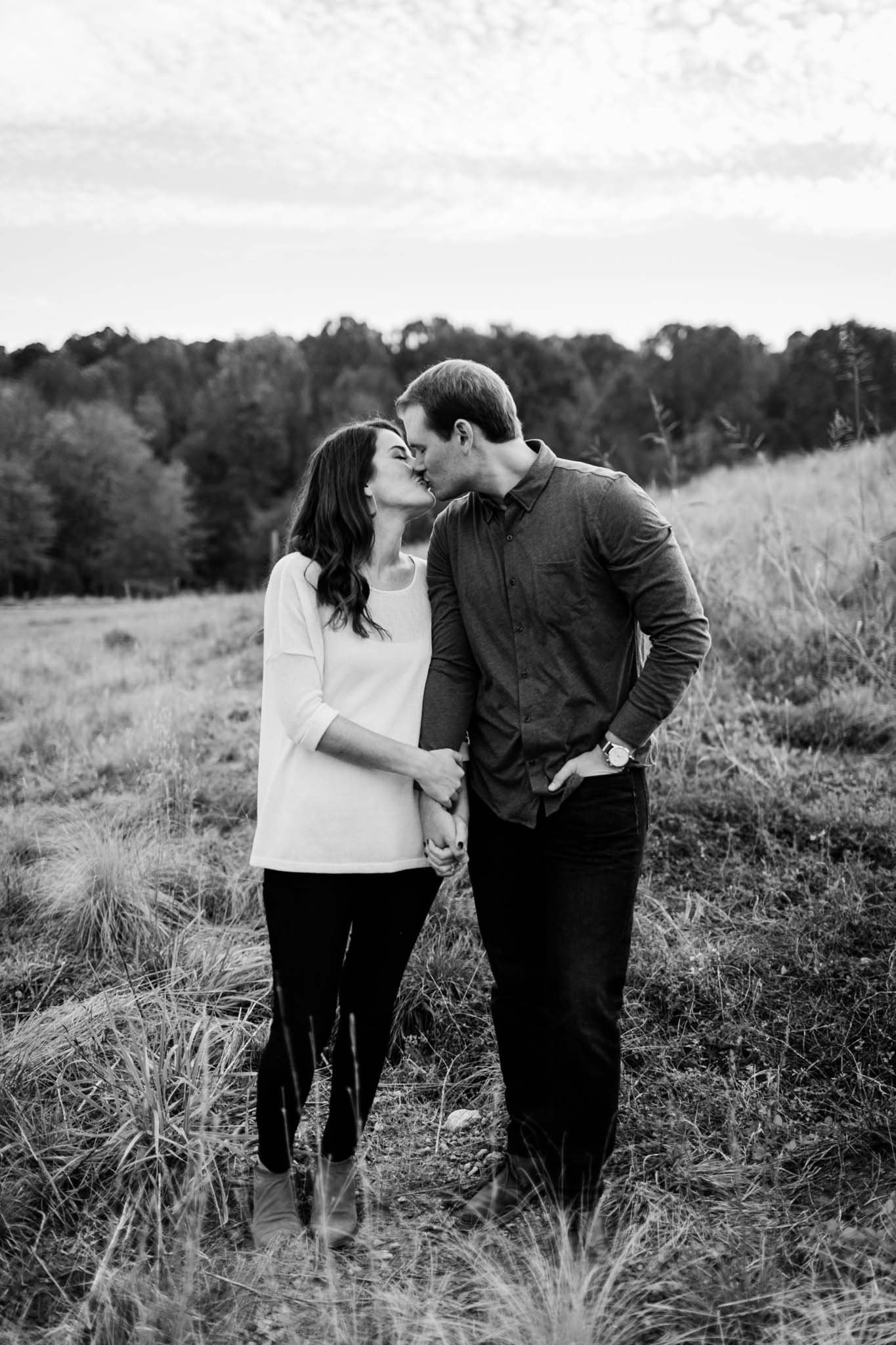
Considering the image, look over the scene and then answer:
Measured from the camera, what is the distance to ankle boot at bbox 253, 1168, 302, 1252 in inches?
98.3

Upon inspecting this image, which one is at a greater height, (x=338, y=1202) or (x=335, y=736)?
(x=335, y=736)

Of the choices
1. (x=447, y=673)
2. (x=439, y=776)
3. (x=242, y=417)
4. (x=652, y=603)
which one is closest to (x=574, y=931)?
(x=439, y=776)

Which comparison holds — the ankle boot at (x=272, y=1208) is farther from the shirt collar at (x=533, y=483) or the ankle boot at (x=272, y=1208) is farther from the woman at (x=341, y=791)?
the shirt collar at (x=533, y=483)

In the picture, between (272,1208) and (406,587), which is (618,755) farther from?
(272,1208)

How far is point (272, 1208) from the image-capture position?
99.9 inches

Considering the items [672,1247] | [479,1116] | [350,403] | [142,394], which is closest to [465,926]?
[479,1116]

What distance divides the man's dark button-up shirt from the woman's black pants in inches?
16.0

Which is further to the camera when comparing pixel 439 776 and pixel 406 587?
pixel 406 587

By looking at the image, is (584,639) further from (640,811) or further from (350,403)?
(350,403)

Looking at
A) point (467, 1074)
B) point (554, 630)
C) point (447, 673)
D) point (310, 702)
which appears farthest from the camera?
point (467, 1074)

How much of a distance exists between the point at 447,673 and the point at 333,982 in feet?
2.83

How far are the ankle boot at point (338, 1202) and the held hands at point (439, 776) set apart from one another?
975 millimetres

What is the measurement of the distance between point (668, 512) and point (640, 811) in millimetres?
8450

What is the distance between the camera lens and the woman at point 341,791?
8.10 ft
